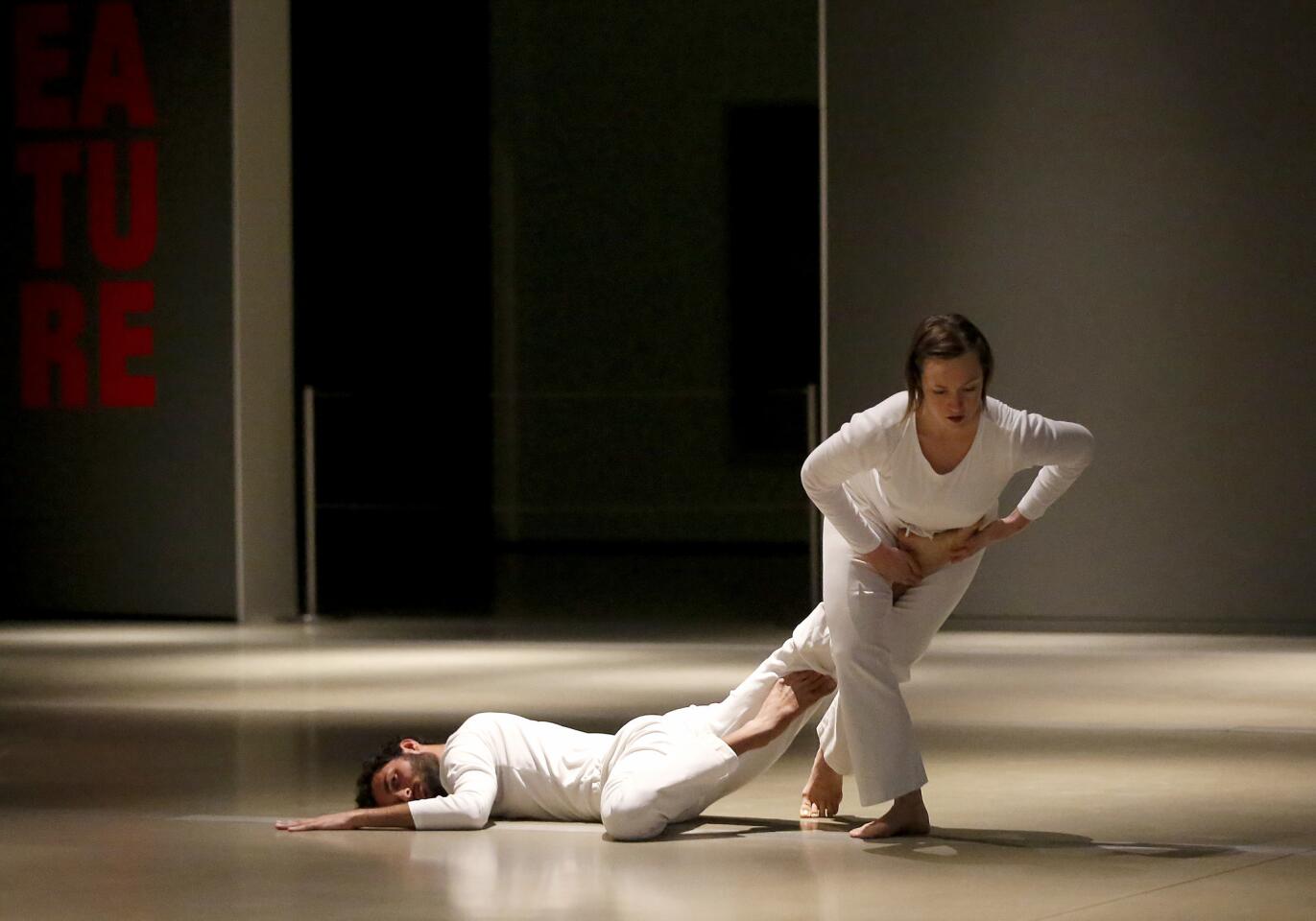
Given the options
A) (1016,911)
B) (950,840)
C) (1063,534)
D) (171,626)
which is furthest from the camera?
(171,626)

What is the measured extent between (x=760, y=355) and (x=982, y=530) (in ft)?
34.9

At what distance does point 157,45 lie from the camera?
35.4 ft

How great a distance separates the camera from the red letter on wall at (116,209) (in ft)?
35.4

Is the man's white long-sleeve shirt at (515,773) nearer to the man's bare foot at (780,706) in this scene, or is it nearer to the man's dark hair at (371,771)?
the man's dark hair at (371,771)

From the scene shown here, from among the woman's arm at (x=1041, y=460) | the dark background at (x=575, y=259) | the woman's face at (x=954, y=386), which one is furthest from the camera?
the dark background at (x=575, y=259)

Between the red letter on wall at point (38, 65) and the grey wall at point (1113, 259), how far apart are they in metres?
3.76

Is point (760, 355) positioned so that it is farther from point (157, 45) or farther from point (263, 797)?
point (263, 797)

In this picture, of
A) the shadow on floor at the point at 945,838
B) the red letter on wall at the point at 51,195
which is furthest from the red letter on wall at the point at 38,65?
the shadow on floor at the point at 945,838

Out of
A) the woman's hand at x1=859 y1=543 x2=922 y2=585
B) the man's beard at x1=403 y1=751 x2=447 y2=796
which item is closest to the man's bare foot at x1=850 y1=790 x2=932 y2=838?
the woman's hand at x1=859 y1=543 x2=922 y2=585

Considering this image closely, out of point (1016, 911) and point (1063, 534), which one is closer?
point (1016, 911)

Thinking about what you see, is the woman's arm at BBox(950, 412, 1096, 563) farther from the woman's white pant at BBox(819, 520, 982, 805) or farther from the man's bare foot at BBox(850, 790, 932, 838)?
the man's bare foot at BBox(850, 790, 932, 838)

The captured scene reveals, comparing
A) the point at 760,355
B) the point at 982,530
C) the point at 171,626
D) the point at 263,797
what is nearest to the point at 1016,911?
the point at 982,530

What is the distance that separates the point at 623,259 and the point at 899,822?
36.6 ft

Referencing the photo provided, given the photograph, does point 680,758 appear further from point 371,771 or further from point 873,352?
point 873,352
